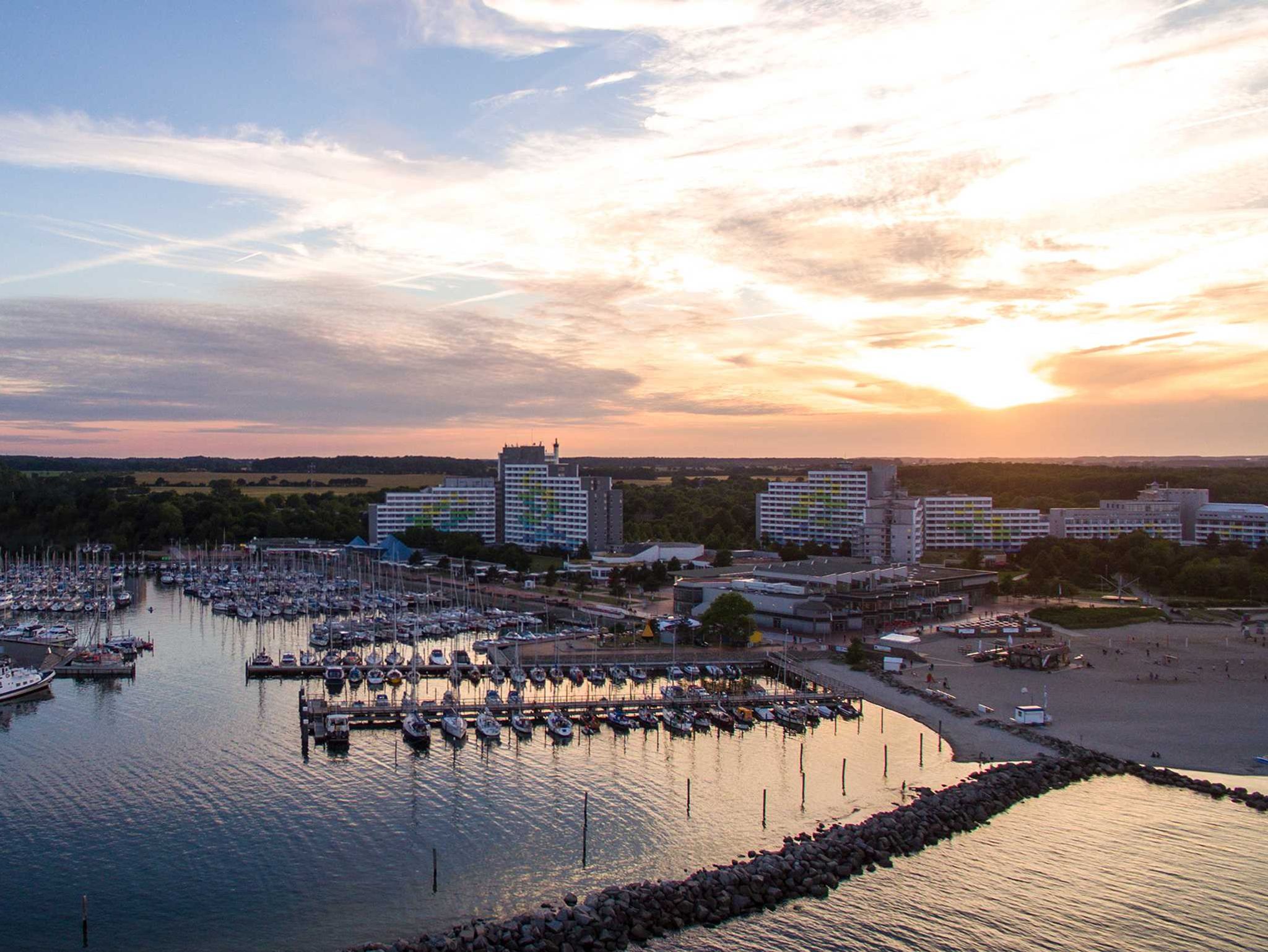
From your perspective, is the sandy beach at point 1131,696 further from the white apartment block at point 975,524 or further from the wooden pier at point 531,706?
the white apartment block at point 975,524

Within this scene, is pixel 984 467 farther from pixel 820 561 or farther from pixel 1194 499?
pixel 820 561

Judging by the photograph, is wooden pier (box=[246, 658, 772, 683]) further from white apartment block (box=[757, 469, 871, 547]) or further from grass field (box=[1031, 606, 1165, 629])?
white apartment block (box=[757, 469, 871, 547])

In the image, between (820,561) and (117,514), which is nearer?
(820,561)

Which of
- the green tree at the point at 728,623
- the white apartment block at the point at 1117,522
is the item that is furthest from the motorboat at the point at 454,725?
the white apartment block at the point at 1117,522

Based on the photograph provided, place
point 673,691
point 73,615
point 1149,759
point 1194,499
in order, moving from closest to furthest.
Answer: point 1149,759 → point 673,691 → point 73,615 → point 1194,499

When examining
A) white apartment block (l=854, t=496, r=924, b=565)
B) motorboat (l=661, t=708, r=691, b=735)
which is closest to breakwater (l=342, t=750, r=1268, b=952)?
motorboat (l=661, t=708, r=691, b=735)

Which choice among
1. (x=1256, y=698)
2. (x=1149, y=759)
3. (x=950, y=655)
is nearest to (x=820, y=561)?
(x=950, y=655)
